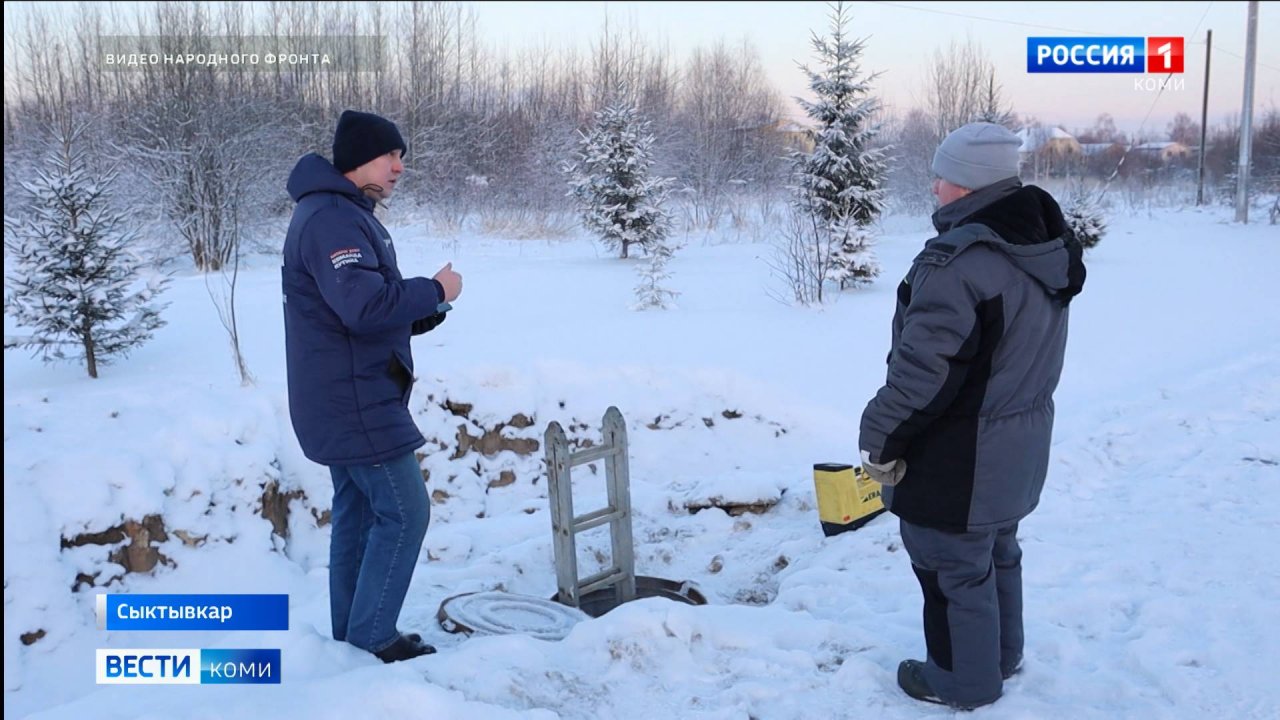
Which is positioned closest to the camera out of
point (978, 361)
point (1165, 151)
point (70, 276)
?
point (978, 361)

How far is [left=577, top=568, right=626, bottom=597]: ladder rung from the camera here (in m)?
4.61

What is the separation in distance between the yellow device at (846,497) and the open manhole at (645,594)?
2.64 feet

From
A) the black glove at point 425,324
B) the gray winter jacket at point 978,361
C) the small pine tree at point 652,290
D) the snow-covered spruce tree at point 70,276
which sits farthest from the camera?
the small pine tree at point 652,290

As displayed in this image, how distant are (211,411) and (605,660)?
3554 millimetres

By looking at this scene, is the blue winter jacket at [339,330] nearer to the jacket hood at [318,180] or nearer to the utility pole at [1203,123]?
the jacket hood at [318,180]

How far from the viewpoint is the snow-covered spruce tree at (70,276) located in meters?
7.22

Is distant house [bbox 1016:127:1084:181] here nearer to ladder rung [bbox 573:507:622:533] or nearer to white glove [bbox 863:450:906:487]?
ladder rung [bbox 573:507:622:533]

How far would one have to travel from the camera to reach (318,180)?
3.03 meters

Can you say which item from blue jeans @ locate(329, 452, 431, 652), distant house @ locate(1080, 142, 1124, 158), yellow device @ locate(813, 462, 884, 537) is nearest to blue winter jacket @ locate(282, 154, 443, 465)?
blue jeans @ locate(329, 452, 431, 652)

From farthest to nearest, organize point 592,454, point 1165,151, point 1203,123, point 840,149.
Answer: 1. point 1165,151
2. point 1203,123
3. point 840,149
4. point 592,454

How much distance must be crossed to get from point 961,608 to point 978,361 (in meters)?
0.74

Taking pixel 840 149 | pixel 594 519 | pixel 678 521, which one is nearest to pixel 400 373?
pixel 594 519
